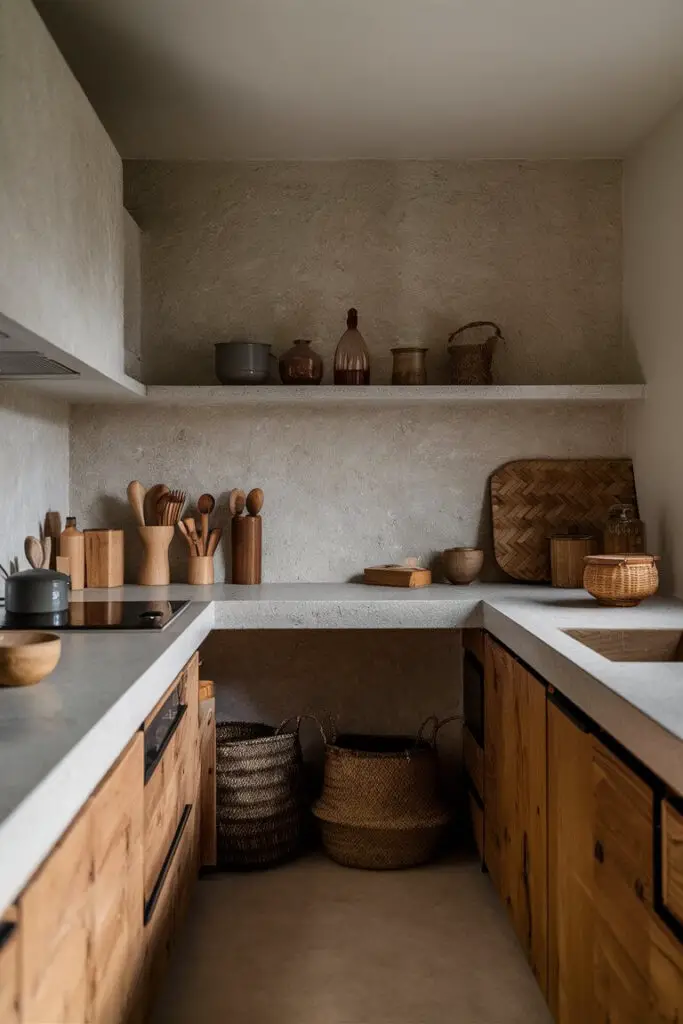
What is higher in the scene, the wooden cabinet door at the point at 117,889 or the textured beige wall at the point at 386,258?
the textured beige wall at the point at 386,258

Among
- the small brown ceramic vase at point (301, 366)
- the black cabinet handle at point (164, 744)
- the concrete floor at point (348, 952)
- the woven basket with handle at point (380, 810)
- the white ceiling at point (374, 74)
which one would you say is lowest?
the concrete floor at point (348, 952)


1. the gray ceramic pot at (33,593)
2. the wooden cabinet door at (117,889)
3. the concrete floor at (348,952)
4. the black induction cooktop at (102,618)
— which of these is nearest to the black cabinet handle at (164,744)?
the wooden cabinet door at (117,889)

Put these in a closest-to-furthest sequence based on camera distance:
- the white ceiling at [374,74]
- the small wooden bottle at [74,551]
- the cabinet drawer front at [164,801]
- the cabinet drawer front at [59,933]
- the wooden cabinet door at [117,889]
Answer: the cabinet drawer front at [59,933], the wooden cabinet door at [117,889], the cabinet drawer front at [164,801], the white ceiling at [374,74], the small wooden bottle at [74,551]

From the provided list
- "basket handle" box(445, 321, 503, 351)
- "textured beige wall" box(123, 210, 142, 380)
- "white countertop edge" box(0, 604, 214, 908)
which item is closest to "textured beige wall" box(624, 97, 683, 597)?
"basket handle" box(445, 321, 503, 351)

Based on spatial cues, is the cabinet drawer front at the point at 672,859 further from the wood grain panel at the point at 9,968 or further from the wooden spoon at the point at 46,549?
the wooden spoon at the point at 46,549

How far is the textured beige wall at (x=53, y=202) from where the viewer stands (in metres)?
1.81

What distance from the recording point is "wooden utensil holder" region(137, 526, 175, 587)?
11.0 feet

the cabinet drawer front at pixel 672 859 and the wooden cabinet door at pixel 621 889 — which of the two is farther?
the wooden cabinet door at pixel 621 889

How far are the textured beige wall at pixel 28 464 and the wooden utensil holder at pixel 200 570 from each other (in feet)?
1.74

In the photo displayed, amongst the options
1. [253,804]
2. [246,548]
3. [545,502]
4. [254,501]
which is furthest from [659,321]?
[253,804]

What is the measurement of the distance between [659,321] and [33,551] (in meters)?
2.20

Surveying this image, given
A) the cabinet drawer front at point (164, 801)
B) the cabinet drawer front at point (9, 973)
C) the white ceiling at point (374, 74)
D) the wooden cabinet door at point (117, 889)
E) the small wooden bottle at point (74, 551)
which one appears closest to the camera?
the cabinet drawer front at point (9, 973)

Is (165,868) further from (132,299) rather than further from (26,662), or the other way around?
(132,299)

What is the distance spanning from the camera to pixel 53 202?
2.10 m
